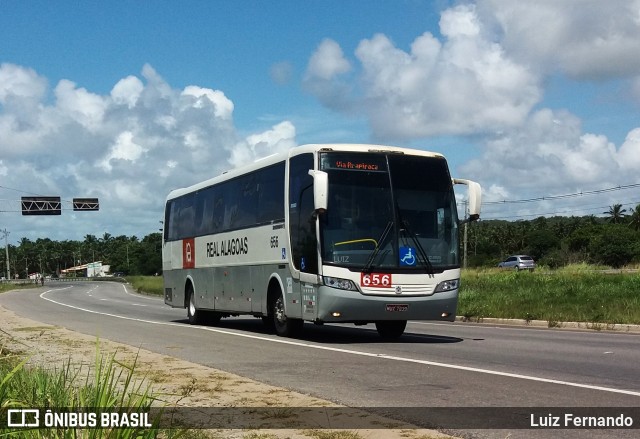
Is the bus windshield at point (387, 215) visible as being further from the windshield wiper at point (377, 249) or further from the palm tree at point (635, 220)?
the palm tree at point (635, 220)

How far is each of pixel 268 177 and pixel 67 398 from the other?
39.9 ft

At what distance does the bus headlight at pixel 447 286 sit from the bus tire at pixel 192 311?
9.69 meters

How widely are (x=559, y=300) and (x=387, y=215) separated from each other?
11.3m

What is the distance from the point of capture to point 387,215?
50.0 feet

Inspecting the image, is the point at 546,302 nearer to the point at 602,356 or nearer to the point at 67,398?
the point at 602,356

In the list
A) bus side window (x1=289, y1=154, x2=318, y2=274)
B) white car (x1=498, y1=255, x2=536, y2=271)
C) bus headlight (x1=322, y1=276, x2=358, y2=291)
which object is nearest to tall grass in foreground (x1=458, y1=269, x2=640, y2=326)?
bus headlight (x1=322, y1=276, x2=358, y2=291)

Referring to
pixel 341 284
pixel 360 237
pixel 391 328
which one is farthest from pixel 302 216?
pixel 391 328

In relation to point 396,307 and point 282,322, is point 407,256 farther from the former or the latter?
point 282,322

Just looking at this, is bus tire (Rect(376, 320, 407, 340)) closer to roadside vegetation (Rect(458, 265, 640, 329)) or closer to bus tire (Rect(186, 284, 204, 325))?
roadside vegetation (Rect(458, 265, 640, 329))

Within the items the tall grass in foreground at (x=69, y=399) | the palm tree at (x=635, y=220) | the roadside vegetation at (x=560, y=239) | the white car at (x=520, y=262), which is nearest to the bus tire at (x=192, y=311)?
the tall grass in foreground at (x=69, y=399)

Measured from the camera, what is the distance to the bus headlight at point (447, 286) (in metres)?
15.4

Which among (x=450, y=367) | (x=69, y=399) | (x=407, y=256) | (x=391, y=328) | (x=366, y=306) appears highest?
(x=407, y=256)

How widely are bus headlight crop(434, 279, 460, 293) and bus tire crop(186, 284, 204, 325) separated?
969 centimetres

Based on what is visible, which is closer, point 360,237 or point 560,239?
point 360,237
